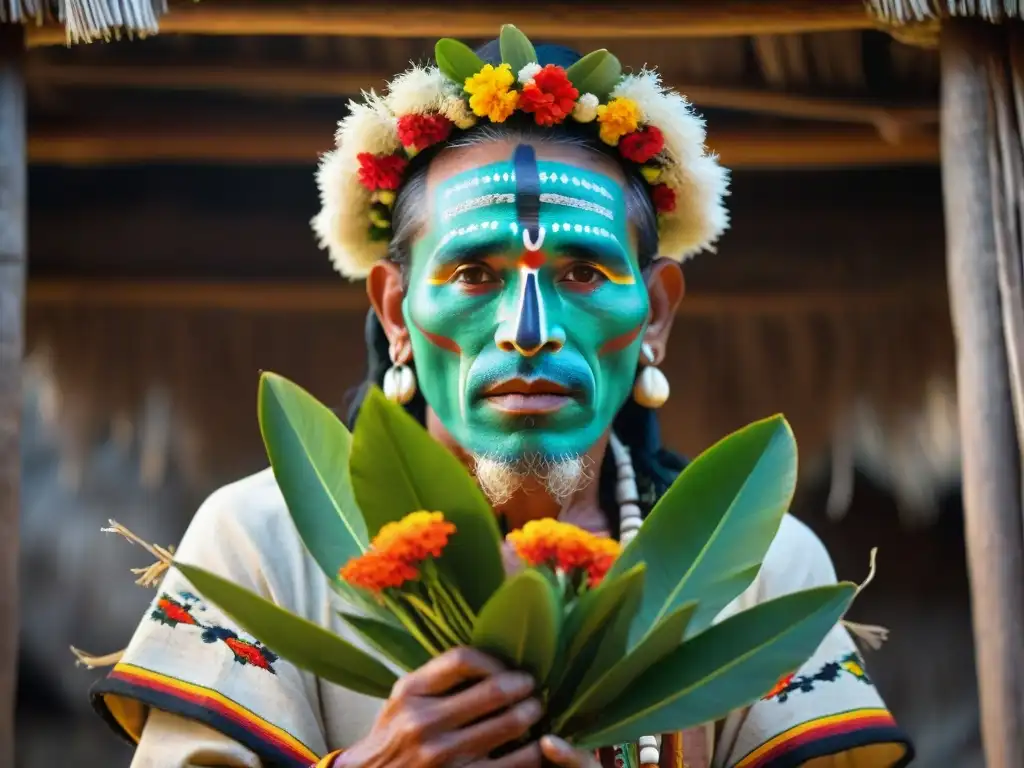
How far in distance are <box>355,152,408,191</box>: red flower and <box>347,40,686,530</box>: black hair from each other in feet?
0.07

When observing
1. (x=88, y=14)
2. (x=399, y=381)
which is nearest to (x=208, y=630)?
(x=399, y=381)

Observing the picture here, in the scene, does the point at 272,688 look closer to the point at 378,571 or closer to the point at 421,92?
the point at 378,571

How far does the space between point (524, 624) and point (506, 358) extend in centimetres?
74

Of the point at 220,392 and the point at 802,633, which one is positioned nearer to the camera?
the point at 802,633

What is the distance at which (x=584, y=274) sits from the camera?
321cm

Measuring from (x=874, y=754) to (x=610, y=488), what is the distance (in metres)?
0.64

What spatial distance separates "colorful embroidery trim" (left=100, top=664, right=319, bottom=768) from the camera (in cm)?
298

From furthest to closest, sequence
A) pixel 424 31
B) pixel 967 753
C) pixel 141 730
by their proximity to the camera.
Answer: pixel 967 753 < pixel 424 31 < pixel 141 730

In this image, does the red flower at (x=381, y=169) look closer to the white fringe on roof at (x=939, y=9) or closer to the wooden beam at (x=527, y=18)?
the wooden beam at (x=527, y=18)

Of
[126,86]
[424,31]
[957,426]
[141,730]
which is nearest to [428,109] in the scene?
[424,31]

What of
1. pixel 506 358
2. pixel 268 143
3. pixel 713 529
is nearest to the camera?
pixel 713 529

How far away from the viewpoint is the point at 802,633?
2.54 metres

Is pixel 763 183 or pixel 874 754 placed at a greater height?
pixel 763 183

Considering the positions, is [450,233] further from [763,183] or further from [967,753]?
[967,753]
